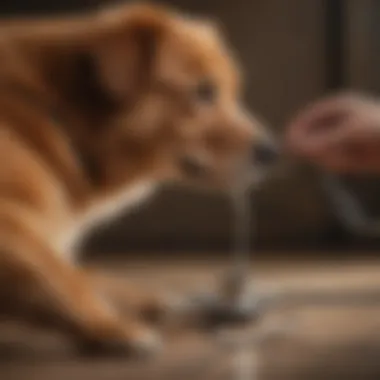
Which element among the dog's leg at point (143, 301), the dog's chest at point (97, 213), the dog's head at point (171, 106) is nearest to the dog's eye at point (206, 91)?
the dog's head at point (171, 106)

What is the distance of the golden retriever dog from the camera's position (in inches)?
44.0

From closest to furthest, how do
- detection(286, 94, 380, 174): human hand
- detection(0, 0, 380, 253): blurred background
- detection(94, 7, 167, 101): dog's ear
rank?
detection(286, 94, 380, 174): human hand → detection(94, 7, 167, 101): dog's ear → detection(0, 0, 380, 253): blurred background

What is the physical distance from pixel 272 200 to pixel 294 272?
190 mm

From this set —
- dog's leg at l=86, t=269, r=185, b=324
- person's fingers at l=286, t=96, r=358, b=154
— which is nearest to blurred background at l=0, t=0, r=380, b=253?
dog's leg at l=86, t=269, r=185, b=324

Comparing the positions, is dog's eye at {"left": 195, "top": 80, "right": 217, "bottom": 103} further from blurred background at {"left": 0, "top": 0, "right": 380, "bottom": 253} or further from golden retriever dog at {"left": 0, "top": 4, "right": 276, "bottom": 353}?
blurred background at {"left": 0, "top": 0, "right": 380, "bottom": 253}

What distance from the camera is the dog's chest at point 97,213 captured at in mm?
1256

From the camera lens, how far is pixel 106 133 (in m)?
1.26

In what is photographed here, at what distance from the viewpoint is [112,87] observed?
4.04 ft

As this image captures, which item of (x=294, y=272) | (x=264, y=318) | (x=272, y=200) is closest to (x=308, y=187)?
(x=272, y=200)

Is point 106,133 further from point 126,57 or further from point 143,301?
point 143,301

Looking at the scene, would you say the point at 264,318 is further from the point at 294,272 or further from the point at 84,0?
the point at 84,0

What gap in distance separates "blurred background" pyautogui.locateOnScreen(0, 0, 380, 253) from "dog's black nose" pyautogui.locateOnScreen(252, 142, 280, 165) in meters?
0.33

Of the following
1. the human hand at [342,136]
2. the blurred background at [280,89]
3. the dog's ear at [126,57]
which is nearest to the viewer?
the human hand at [342,136]

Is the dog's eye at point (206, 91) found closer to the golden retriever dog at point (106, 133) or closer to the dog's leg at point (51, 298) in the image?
the golden retriever dog at point (106, 133)
